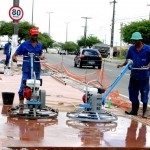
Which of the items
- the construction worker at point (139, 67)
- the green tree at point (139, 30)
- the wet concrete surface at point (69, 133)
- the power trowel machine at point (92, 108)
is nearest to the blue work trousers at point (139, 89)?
the construction worker at point (139, 67)

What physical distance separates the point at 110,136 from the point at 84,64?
90.5 feet

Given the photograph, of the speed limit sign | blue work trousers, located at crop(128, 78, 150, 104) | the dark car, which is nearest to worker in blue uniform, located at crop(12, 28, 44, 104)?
blue work trousers, located at crop(128, 78, 150, 104)

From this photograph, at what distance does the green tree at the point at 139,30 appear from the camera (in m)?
59.0

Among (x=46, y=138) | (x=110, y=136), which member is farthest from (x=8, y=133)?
(x=110, y=136)

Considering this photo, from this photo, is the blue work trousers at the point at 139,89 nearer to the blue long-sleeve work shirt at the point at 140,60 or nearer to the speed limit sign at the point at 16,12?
the blue long-sleeve work shirt at the point at 140,60

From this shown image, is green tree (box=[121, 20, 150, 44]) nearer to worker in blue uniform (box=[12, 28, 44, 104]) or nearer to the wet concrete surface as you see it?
worker in blue uniform (box=[12, 28, 44, 104])

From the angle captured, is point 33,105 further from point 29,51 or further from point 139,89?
point 139,89

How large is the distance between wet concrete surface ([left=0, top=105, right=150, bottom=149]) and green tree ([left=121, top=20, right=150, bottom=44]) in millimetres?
49707

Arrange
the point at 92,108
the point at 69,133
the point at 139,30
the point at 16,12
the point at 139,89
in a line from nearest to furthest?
the point at 69,133 → the point at 92,108 → the point at 139,89 → the point at 16,12 → the point at 139,30

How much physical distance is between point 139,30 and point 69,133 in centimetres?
5241

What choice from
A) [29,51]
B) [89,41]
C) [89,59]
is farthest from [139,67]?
[89,41]

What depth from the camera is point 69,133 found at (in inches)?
298

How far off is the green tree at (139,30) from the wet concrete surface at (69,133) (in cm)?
4971

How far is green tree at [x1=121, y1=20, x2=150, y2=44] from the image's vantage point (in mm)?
59000
